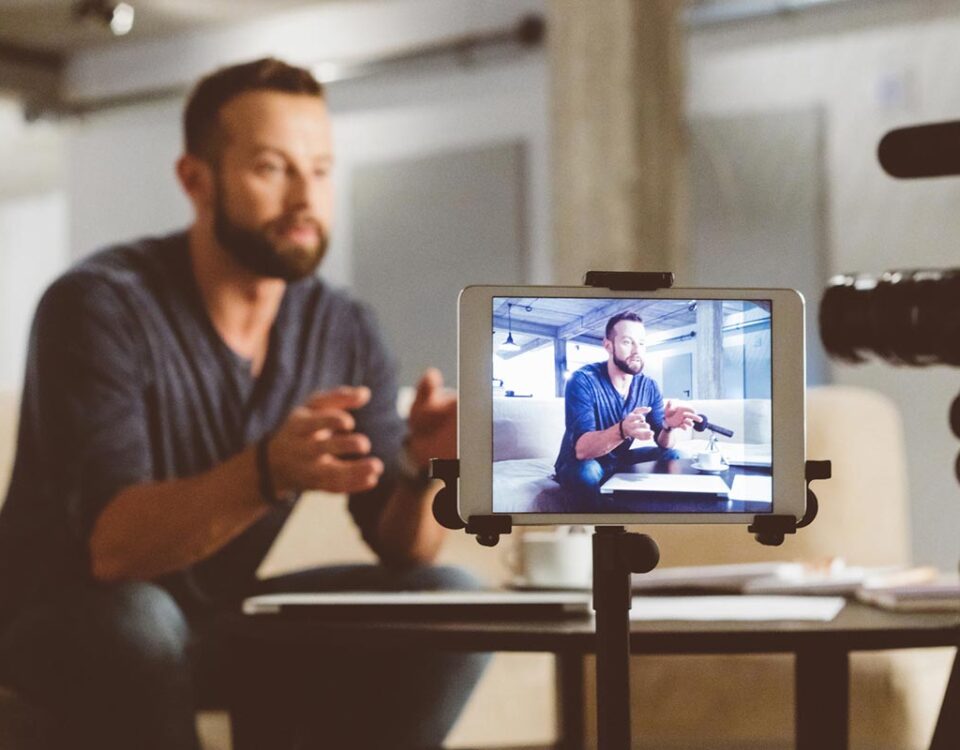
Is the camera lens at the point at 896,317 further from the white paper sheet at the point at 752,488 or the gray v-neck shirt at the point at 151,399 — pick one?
the gray v-neck shirt at the point at 151,399

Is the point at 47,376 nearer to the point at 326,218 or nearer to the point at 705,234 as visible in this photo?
the point at 326,218

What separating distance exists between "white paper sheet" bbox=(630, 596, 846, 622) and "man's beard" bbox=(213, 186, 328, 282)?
691mm

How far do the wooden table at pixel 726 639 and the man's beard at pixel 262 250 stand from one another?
0.74 meters

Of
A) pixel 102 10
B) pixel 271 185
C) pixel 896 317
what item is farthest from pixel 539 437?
pixel 102 10

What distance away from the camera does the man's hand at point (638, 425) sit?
2.76ft

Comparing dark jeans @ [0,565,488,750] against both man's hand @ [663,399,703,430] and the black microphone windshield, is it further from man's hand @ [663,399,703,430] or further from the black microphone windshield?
the black microphone windshield

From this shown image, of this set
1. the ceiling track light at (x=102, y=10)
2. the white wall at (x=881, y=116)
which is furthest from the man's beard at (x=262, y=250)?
the ceiling track light at (x=102, y=10)

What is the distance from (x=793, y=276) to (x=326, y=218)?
9.98 ft

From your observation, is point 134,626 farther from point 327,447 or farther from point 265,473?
point 327,447

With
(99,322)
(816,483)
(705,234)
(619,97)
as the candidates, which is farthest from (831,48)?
(99,322)

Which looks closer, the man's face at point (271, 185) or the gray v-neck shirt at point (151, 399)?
the gray v-neck shirt at point (151, 399)

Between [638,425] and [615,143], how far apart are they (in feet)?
9.58

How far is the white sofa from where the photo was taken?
83 centimetres

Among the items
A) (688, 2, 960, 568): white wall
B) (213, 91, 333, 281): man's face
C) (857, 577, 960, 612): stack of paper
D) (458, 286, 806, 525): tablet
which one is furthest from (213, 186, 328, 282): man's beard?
(688, 2, 960, 568): white wall
